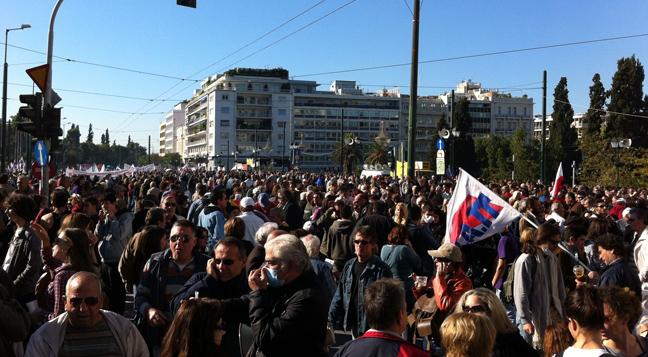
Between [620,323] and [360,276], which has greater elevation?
[620,323]

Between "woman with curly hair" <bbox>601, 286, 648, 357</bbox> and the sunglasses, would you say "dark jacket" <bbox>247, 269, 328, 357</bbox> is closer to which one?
the sunglasses

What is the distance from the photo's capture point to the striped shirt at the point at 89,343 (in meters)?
4.00

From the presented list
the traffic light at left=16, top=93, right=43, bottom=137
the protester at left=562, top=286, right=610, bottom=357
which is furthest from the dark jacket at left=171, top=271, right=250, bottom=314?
the traffic light at left=16, top=93, right=43, bottom=137

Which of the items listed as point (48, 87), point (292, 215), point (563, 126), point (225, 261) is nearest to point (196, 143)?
point (563, 126)

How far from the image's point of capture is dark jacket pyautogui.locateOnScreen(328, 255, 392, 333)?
22.0ft

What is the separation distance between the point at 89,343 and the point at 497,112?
143m

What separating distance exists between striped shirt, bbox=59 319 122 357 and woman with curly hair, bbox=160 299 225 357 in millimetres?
395

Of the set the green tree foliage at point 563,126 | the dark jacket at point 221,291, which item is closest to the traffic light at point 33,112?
the dark jacket at point 221,291

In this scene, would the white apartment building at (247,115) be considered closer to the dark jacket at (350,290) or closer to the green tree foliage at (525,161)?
the green tree foliage at (525,161)

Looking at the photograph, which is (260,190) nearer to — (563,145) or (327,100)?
(563,145)

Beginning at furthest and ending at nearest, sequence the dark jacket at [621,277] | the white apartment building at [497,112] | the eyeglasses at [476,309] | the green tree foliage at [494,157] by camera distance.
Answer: the white apartment building at [497,112] → the green tree foliage at [494,157] → the dark jacket at [621,277] → the eyeglasses at [476,309]

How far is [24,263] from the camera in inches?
250

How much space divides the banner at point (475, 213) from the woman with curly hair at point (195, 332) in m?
4.37

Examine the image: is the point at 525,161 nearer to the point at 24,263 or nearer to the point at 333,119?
the point at 24,263
